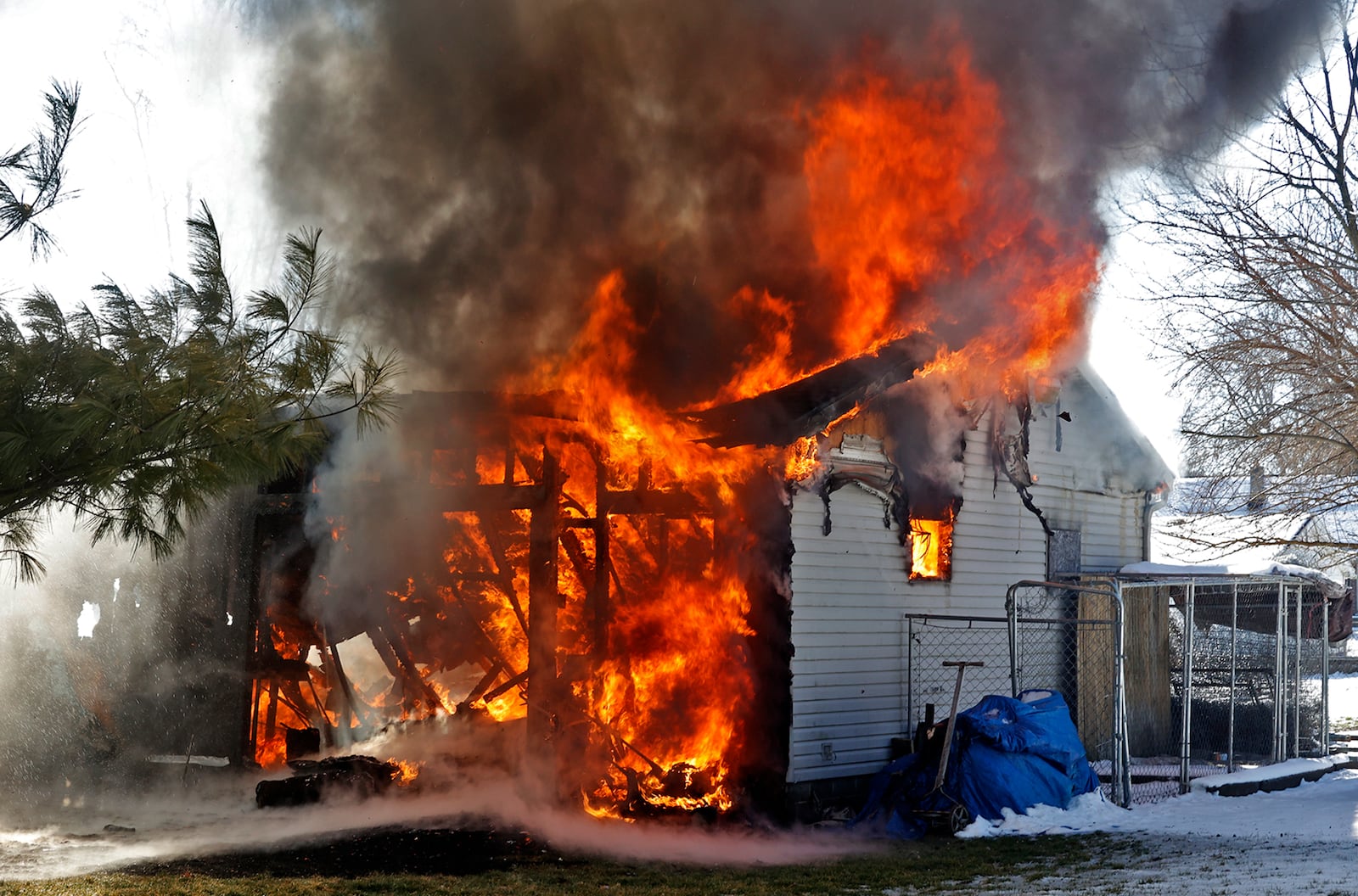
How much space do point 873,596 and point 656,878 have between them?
4638 millimetres

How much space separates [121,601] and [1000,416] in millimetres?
10413

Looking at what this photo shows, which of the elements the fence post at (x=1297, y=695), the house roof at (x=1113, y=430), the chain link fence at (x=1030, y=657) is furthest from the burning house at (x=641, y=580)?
the fence post at (x=1297, y=695)

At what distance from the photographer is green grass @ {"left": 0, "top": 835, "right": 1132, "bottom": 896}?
24.4 ft

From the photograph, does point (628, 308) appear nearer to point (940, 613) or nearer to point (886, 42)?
point (886, 42)

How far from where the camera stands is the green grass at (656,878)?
7.43m

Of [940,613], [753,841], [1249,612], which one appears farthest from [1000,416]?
[1249,612]

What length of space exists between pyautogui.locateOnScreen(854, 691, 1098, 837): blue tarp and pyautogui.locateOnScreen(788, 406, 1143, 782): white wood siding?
2.74 ft

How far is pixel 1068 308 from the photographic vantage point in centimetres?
1243

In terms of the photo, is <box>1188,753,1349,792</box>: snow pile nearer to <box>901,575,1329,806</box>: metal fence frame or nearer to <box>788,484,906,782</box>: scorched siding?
<box>901,575,1329,806</box>: metal fence frame

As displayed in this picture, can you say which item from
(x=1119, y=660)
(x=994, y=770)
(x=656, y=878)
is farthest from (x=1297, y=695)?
(x=656, y=878)

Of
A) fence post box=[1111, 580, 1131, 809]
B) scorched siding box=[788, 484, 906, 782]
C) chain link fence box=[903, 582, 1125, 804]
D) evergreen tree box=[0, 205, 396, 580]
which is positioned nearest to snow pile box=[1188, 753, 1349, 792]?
chain link fence box=[903, 582, 1125, 804]

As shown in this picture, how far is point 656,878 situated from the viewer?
26.7ft

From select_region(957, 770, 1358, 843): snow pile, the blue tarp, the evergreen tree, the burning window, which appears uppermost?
the evergreen tree

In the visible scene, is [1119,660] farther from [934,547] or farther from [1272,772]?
[1272,772]
